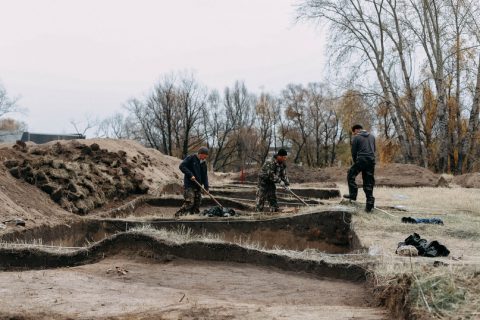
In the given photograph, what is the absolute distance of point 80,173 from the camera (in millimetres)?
15242

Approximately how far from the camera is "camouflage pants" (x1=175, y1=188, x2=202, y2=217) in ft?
39.7

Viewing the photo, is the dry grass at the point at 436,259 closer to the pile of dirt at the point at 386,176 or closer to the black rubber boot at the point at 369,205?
the black rubber boot at the point at 369,205

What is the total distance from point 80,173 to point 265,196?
19.4ft

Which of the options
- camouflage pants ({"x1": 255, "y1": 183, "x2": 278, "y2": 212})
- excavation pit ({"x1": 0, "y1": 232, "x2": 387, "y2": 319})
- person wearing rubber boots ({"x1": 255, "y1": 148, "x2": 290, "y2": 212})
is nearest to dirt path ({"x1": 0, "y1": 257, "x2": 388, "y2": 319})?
excavation pit ({"x1": 0, "y1": 232, "x2": 387, "y2": 319})

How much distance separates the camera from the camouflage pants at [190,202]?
39.7 feet

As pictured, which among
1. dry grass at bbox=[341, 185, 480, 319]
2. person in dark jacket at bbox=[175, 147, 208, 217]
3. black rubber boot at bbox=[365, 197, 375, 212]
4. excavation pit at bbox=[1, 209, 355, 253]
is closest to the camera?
dry grass at bbox=[341, 185, 480, 319]

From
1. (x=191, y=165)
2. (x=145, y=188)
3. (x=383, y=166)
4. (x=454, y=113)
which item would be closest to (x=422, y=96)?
(x=454, y=113)

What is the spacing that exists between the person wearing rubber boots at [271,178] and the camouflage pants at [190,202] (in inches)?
55.3

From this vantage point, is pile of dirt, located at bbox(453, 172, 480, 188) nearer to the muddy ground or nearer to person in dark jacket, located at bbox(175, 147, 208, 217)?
the muddy ground

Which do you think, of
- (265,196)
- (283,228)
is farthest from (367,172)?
(265,196)

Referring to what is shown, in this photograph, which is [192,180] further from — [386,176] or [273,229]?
[386,176]

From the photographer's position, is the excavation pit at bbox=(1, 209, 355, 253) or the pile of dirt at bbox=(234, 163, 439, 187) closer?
Result: the excavation pit at bbox=(1, 209, 355, 253)

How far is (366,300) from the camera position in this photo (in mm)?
5285

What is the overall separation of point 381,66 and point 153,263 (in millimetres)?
25676
